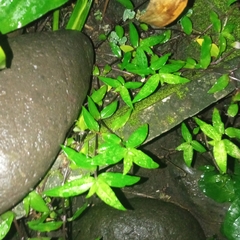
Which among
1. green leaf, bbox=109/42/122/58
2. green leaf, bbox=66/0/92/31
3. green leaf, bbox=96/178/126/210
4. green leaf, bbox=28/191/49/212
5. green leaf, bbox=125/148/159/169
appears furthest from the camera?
green leaf, bbox=109/42/122/58

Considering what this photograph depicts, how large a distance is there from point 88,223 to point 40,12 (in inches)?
56.8

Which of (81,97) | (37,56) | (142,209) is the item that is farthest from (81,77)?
(142,209)

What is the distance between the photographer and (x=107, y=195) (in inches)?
54.4

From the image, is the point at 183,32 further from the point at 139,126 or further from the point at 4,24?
the point at 4,24

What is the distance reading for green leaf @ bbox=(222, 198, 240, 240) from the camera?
2096 mm

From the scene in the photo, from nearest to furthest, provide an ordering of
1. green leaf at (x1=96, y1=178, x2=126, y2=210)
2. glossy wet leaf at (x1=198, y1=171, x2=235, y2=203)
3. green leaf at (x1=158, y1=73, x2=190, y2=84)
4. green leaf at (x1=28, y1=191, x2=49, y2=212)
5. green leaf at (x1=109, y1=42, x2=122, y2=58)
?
green leaf at (x1=96, y1=178, x2=126, y2=210) < green leaf at (x1=28, y1=191, x2=49, y2=212) < green leaf at (x1=158, y1=73, x2=190, y2=84) < green leaf at (x1=109, y1=42, x2=122, y2=58) < glossy wet leaf at (x1=198, y1=171, x2=235, y2=203)

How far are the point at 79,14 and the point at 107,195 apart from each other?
100 cm

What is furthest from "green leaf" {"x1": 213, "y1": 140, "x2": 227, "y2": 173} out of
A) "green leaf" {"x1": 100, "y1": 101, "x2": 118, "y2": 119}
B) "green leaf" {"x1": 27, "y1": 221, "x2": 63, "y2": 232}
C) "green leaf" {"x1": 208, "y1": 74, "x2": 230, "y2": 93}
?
"green leaf" {"x1": 27, "y1": 221, "x2": 63, "y2": 232}

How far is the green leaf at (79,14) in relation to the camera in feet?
6.07

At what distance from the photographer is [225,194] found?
2252 millimetres

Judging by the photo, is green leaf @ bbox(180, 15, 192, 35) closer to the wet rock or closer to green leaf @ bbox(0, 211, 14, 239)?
the wet rock

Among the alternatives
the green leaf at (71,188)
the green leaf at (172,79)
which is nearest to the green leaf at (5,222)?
the green leaf at (71,188)

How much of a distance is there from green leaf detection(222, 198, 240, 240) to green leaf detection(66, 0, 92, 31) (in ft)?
4.44

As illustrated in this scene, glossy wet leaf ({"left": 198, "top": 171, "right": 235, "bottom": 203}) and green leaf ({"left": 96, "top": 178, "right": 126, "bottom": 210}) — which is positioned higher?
green leaf ({"left": 96, "top": 178, "right": 126, "bottom": 210})
